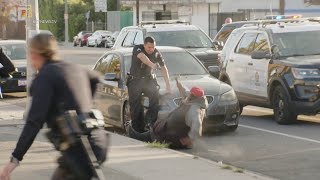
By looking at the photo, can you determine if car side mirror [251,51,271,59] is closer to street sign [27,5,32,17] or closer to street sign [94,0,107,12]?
street sign [27,5,32,17]

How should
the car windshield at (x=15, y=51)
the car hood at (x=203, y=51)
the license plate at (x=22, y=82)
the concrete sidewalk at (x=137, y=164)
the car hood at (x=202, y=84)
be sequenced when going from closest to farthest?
the concrete sidewalk at (x=137, y=164), the car hood at (x=202, y=84), the car hood at (x=203, y=51), the license plate at (x=22, y=82), the car windshield at (x=15, y=51)

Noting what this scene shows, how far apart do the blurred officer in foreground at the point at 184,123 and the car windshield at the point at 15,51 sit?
11.0m

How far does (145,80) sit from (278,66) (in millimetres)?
3037

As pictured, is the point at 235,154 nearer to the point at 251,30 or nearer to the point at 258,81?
the point at 258,81

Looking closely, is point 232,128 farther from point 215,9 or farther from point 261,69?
point 215,9

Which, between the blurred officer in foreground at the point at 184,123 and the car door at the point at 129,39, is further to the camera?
the car door at the point at 129,39

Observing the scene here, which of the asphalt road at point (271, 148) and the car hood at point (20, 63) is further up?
the car hood at point (20, 63)

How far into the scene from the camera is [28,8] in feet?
44.1

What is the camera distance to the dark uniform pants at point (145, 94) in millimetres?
11023

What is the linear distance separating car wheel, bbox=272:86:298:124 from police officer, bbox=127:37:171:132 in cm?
253

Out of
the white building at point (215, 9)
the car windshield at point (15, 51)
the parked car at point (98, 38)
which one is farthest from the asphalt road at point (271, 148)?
the parked car at point (98, 38)

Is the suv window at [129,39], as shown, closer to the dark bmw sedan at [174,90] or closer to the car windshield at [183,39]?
the car windshield at [183,39]

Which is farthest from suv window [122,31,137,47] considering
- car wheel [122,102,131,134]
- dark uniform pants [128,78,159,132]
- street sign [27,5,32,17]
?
dark uniform pants [128,78,159,132]

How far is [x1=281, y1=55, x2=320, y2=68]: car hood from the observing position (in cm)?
1241
